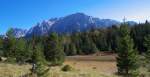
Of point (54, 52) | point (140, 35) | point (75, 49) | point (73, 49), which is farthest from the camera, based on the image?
→ point (75, 49)

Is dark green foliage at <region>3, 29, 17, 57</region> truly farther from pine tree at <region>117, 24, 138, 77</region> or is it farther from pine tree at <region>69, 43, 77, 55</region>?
pine tree at <region>69, 43, 77, 55</region>

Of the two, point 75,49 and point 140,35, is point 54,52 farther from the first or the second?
point 75,49

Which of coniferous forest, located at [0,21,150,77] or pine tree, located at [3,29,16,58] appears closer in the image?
coniferous forest, located at [0,21,150,77]

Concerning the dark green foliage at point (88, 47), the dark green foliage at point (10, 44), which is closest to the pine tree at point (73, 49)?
the dark green foliage at point (88, 47)

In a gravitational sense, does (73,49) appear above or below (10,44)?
below

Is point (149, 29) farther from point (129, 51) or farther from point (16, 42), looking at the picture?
point (129, 51)

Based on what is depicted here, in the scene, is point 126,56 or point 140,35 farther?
point 140,35

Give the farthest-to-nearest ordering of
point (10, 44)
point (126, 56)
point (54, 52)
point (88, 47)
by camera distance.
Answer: point (88, 47), point (54, 52), point (10, 44), point (126, 56)

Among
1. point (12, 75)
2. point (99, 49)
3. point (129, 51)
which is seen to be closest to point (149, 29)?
point (99, 49)

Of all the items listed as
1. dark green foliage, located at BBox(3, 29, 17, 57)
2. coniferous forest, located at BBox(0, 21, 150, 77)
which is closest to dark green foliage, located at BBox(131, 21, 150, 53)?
coniferous forest, located at BBox(0, 21, 150, 77)

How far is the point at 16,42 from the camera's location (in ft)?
236

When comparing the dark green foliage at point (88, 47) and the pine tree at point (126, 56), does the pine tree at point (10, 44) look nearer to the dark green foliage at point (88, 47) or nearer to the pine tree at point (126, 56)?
the pine tree at point (126, 56)

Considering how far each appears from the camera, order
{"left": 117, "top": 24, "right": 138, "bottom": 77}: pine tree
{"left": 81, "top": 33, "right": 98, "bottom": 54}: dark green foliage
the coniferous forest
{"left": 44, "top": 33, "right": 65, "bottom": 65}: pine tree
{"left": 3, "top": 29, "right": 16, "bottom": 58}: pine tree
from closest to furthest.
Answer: {"left": 117, "top": 24, "right": 138, "bottom": 77}: pine tree < the coniferous forest < {"left": 3, "top": 29, "right": 16, "bottom": 58}: pine tree < {"left": 44, "top": 33, "right": 65, "bottom": 65}: pine tree < {"left": 81, "top": 33, "right": 98, "bottom": 54}: dark green foliage

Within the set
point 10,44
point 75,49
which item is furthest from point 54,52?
point 75,49
